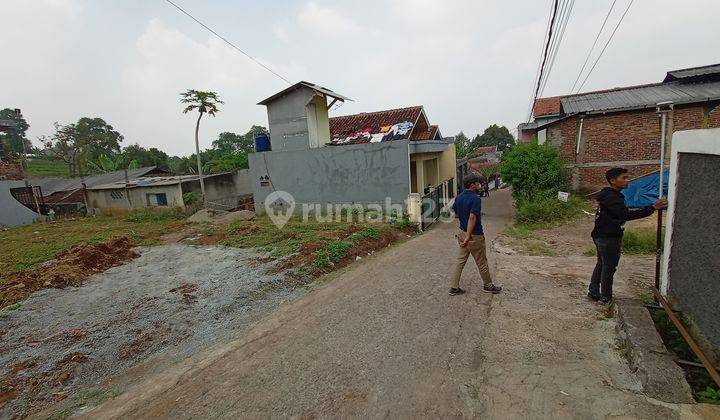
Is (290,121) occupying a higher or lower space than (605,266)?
higher

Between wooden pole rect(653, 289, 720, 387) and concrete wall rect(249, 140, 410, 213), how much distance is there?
8.84 meters

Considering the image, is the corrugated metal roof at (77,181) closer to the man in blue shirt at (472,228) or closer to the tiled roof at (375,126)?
the tiled roof at (375,126)

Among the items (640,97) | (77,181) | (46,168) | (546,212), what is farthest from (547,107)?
(46,168)

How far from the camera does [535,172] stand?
11.7 metres

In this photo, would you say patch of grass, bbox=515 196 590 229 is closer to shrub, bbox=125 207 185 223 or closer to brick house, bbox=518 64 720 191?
brick house, bbox=518 64 720 191

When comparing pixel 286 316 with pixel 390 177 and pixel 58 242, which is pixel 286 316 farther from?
Answer: pixel 58 242

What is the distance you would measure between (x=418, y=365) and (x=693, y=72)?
18.2 metres

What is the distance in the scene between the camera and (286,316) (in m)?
4.67

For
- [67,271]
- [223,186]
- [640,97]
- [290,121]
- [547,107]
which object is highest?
[547,107]

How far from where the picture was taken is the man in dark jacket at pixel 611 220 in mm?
3594

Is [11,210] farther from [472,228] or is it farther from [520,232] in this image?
[520,232]

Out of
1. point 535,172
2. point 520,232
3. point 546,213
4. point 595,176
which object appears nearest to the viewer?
point 520,232

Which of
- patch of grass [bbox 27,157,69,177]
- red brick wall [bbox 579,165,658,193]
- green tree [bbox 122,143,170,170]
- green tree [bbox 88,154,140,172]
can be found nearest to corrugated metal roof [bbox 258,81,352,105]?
red brick wall [bbox 579,165,658,193]

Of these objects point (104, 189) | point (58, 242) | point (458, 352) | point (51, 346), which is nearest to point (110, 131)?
point (104, 189)
